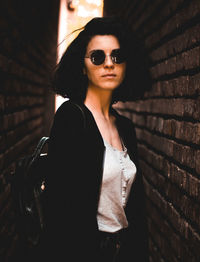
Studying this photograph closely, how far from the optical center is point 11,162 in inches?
116

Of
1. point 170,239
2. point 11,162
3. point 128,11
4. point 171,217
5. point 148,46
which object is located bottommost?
point 170,239

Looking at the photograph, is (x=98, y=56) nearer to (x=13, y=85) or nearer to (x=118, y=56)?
(x=118, y=56)

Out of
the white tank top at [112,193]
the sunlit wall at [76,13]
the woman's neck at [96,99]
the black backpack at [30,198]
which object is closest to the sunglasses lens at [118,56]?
the woman's neck at [96,99]

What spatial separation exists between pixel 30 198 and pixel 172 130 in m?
1.08

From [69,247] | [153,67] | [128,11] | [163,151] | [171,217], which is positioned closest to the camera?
[69,247]

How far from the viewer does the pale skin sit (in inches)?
73.9

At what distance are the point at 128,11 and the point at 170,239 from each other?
2.95 m

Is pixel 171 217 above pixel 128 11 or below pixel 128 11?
below

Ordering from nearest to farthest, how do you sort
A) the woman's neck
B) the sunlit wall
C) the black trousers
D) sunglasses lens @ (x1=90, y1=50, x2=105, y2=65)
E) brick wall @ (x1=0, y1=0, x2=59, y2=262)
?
the black trousers → sunglasses lens @ (x1=90, y1=50, x2=105, y2=65) → the woman's neck → brick wall @ (x1=0, y1=0, x2=59, y2=262) → the sunlit wall

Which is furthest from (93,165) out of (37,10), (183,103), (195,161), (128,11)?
(37,10)

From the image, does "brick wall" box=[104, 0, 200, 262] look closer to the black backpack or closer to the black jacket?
the black jacket

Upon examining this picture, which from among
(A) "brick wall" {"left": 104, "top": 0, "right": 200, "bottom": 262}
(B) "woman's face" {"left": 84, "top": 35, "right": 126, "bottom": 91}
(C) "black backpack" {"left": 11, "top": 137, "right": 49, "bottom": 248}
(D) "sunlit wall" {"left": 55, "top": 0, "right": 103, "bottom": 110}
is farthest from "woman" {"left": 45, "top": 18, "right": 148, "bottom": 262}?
(D) "sunlit wall" {"left": 55, "top": 0, "right": 103, "bottom": 110}

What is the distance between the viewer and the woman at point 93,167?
1.64 meters

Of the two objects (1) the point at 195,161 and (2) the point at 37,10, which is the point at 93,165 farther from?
(2) the point at 37,10
